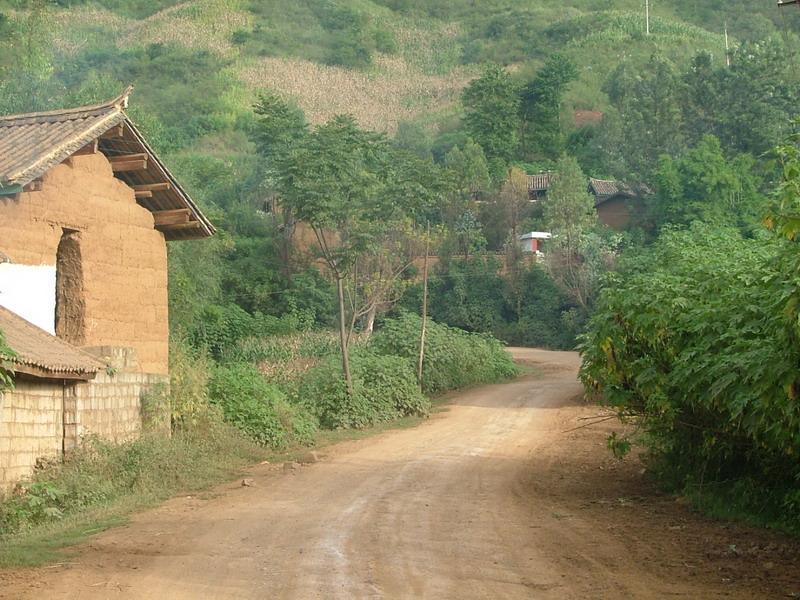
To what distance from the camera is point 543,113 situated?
227 feet

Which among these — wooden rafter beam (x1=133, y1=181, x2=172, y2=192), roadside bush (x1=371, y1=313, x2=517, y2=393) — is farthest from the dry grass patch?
wooden rafter beam (x1=133, y1=181, x2=172, y2=192)

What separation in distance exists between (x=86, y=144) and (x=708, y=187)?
109ft

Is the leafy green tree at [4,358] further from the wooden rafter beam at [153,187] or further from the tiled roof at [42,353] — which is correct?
the wooden rafter beam at [153,187]

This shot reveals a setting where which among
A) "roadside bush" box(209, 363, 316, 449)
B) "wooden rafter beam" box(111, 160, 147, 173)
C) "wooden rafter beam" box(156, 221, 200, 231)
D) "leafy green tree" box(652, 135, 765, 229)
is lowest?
"roadside bush" box(209, 363, 316, 449)

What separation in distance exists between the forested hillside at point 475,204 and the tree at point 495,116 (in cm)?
15

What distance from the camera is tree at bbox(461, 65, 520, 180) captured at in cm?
6519

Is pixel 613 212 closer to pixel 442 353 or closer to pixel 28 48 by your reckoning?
pixel 442 353

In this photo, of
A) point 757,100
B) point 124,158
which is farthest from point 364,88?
point 124,158

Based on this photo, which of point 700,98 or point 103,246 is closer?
point 103,246

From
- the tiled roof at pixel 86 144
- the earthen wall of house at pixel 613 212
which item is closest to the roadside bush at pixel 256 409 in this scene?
the tiled roof at pixel 86 144

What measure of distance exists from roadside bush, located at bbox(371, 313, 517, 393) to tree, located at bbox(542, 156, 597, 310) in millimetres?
10652

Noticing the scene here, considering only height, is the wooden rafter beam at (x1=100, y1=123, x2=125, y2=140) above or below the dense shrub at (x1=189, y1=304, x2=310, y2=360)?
above

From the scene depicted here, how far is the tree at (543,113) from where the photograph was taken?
68625 mm

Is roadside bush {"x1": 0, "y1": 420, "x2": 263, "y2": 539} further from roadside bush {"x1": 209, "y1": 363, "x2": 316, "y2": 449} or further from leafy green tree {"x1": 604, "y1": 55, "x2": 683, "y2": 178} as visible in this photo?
leafy green tree {"x1": 604, "y1": 55, "x2": 683, "y2": 178}
